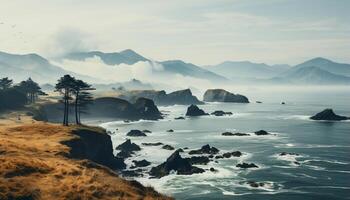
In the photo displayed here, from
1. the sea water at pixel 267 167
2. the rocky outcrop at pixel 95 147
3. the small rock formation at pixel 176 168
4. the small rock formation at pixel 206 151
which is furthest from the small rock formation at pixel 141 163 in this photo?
the small rock formation at pixel 206 151

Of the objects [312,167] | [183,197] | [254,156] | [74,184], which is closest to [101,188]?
[74,184]

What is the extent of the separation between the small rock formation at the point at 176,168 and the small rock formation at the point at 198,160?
26.7 ft

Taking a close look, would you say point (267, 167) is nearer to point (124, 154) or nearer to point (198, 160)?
point (198, 160)

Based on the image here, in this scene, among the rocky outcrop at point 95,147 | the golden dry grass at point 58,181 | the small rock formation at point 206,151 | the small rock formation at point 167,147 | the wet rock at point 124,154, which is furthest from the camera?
the small rock formation at point 167,147

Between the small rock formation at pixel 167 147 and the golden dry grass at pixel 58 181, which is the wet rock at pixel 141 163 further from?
the golden dry grass at pixel 58 181

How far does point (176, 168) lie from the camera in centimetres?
10688

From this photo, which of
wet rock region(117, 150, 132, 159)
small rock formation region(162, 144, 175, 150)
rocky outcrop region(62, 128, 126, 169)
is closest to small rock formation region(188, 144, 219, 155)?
small rock formation region(162, 144, 175, 150)

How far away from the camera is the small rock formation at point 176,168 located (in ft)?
346

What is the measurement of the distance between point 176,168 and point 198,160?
503 inches

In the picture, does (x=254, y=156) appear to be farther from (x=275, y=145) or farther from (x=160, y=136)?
(x=160, y=136)

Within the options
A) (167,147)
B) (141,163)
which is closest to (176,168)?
(141,163)

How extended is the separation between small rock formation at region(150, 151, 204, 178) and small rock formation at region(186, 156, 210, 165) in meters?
8.14

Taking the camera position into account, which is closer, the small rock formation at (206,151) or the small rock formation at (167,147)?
the small rock formation at (206,151)

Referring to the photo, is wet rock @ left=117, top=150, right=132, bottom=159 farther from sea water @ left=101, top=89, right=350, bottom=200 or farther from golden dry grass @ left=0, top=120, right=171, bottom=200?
golden dry grass @ left=0, top=120, right=171, bottom=200
